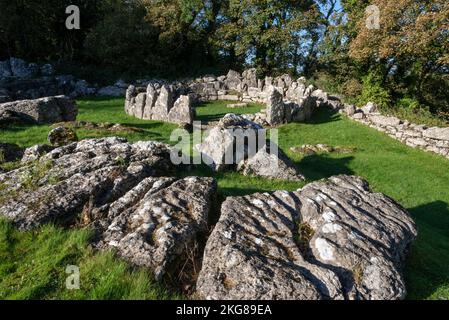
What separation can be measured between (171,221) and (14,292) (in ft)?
7.64

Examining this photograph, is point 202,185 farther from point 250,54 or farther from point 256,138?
point 250,54

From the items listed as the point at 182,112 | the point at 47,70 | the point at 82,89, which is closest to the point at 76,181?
the point at 182,112

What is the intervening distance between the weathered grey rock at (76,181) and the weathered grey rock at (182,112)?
36.4 ft

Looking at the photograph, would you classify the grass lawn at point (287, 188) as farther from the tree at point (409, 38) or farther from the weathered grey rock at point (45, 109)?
the tree at point (409, 38)

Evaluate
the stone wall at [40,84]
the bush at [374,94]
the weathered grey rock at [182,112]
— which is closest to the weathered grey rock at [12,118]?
the weathered grey rock at [182,112]

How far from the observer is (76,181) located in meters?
6.71

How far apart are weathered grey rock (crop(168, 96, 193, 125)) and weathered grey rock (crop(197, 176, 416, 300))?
13.7 meters

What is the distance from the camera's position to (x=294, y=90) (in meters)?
28.8

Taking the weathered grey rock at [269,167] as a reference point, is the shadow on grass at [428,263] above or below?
below

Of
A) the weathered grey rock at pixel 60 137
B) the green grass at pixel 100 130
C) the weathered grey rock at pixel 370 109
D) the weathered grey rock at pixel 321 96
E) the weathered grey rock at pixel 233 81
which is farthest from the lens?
the weathered grey rock at pixel 233 81

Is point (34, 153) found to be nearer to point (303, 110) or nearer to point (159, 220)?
point (159, 220)

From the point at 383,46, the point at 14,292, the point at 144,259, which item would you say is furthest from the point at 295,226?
the point at 383,46

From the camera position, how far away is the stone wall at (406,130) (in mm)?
18469

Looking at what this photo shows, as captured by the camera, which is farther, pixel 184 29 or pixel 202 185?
pixel 184 29
